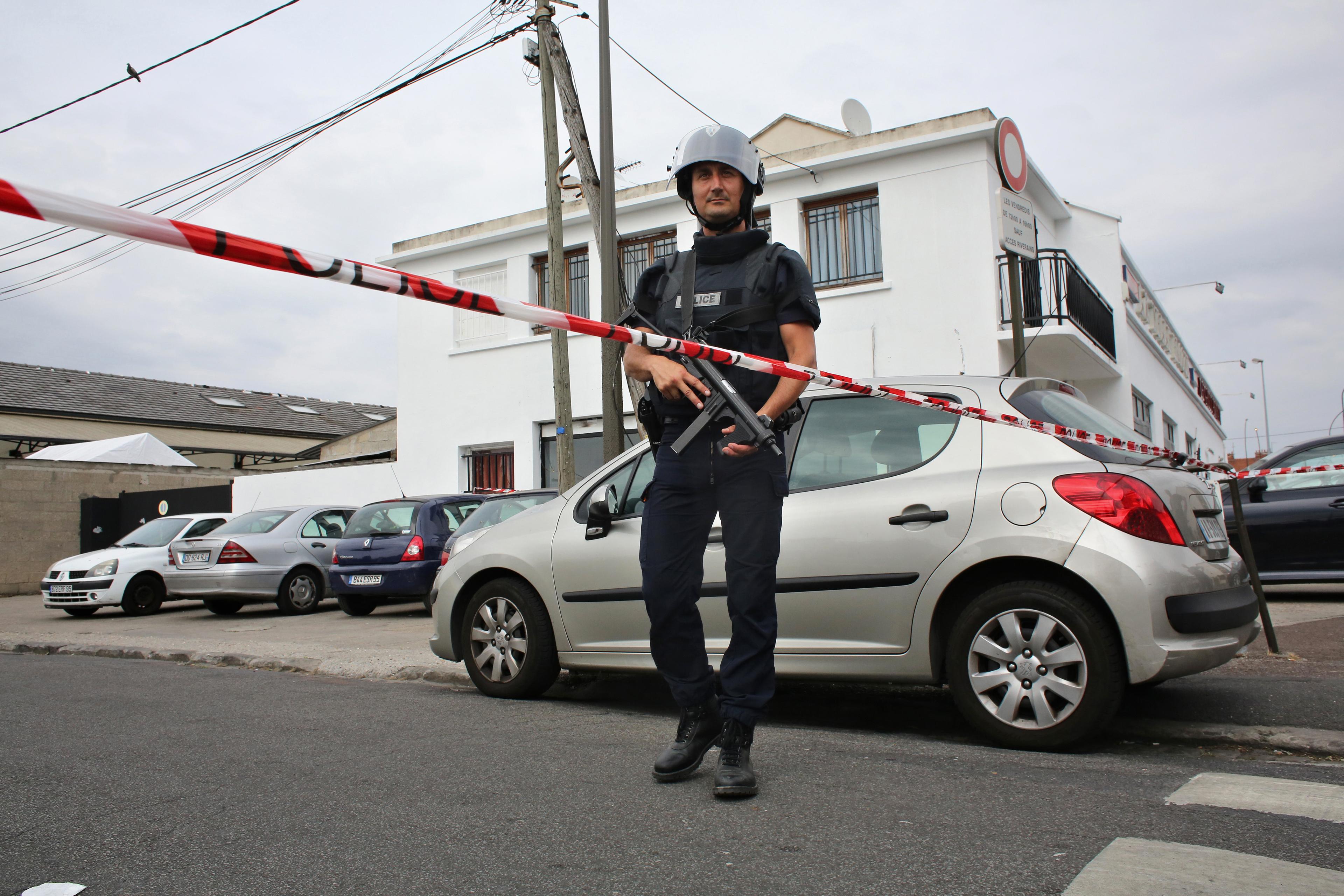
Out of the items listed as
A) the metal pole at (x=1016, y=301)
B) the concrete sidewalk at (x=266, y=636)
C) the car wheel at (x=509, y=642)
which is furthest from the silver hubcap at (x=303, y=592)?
the metal pole at (x=1016, y=301)

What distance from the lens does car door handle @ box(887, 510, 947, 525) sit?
12.5ft

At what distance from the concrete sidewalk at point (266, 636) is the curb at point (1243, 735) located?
3.61 metres

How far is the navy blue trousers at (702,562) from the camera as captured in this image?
3.13 m

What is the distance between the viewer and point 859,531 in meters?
4.00

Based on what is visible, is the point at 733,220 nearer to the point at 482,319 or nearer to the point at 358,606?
the point at 358,606

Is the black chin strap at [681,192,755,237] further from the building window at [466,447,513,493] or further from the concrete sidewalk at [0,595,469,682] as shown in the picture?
the building window at [466,447,513,493]

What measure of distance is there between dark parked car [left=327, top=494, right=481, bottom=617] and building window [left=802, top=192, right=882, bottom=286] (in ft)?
20.2

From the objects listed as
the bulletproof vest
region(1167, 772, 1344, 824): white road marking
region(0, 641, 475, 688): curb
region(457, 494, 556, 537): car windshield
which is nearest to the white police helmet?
the bulletproof vest

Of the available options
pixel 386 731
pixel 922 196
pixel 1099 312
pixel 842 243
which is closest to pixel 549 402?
pixel 842 243

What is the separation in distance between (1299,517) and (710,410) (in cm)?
720

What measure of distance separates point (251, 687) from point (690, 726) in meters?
3.39

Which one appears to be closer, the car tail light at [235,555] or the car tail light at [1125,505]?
the car tail light at [1125,505]

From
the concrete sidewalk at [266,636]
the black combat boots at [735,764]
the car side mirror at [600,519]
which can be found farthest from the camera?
the concrete sidewalk at [266,636]

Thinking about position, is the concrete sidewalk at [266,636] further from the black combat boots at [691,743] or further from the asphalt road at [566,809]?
the black combat boots at [691,743]
